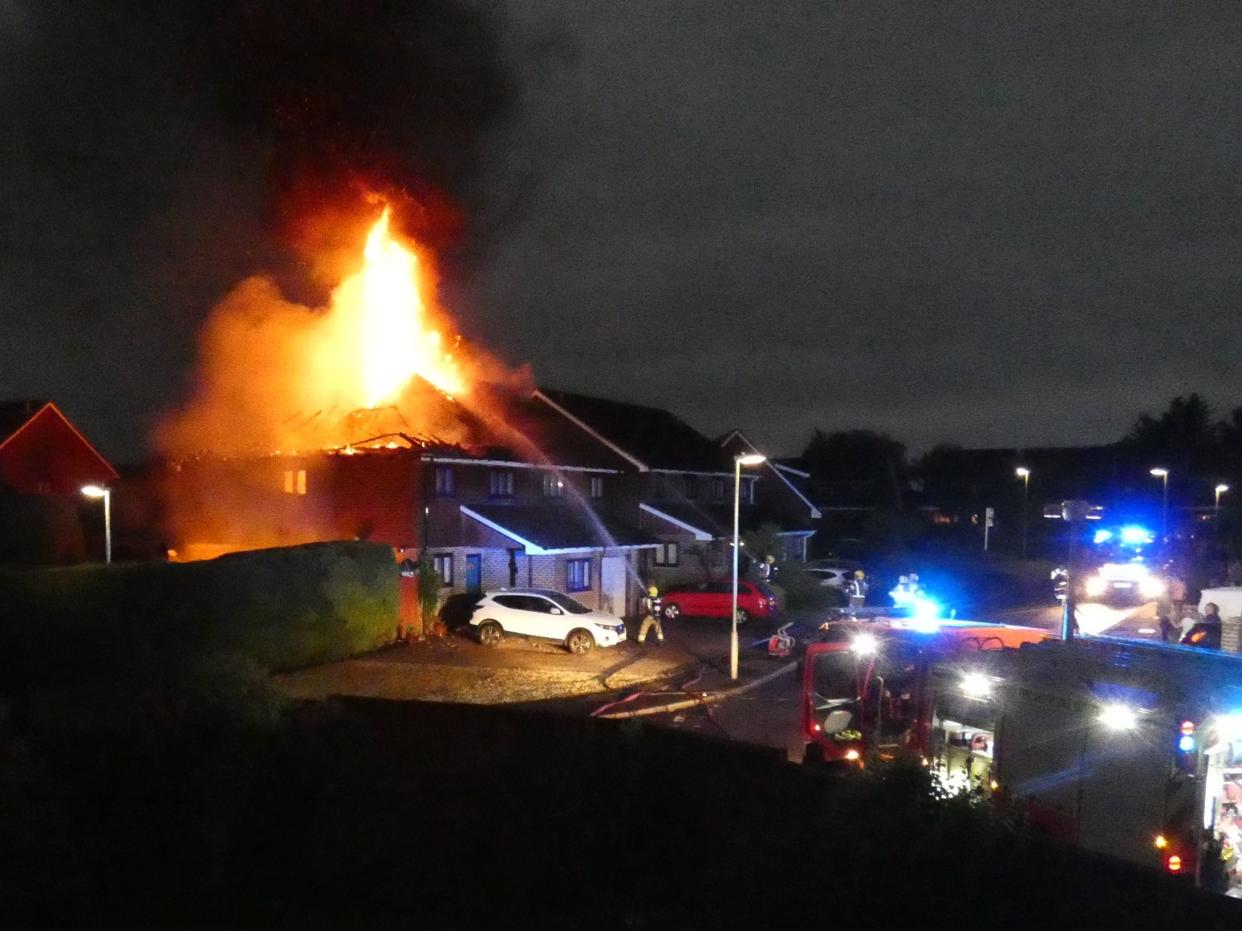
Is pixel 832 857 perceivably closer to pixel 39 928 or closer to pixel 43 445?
pixel 39 928

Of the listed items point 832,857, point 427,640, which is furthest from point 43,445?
point 832,857

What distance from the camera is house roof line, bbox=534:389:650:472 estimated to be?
38.5m

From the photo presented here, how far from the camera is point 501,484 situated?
103 feet

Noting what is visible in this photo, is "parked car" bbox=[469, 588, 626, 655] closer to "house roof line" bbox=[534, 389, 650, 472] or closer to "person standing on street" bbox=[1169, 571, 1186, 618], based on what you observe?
"house roof line" bbox=[534, 389, 650, 472]

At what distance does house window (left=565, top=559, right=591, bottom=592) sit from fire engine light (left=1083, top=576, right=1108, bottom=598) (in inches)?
716

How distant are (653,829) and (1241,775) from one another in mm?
5657

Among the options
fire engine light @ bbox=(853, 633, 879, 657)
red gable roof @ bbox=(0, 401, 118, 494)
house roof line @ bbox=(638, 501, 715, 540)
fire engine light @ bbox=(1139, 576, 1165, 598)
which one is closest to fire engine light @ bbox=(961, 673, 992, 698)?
fire engine light @ bbox=(853, 633, 879, 657)

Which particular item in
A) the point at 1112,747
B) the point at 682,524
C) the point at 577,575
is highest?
the point at 1112,747

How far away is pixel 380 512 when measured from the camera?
2864 cm

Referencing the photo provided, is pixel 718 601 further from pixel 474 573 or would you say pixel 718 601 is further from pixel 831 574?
pixel 831 574

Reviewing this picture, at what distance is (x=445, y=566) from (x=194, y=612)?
382 inches

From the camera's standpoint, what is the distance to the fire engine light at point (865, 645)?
12.8m

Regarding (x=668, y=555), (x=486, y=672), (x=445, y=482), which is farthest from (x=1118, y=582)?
(x=486, y=672)

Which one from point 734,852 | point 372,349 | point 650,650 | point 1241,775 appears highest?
point 372,349
